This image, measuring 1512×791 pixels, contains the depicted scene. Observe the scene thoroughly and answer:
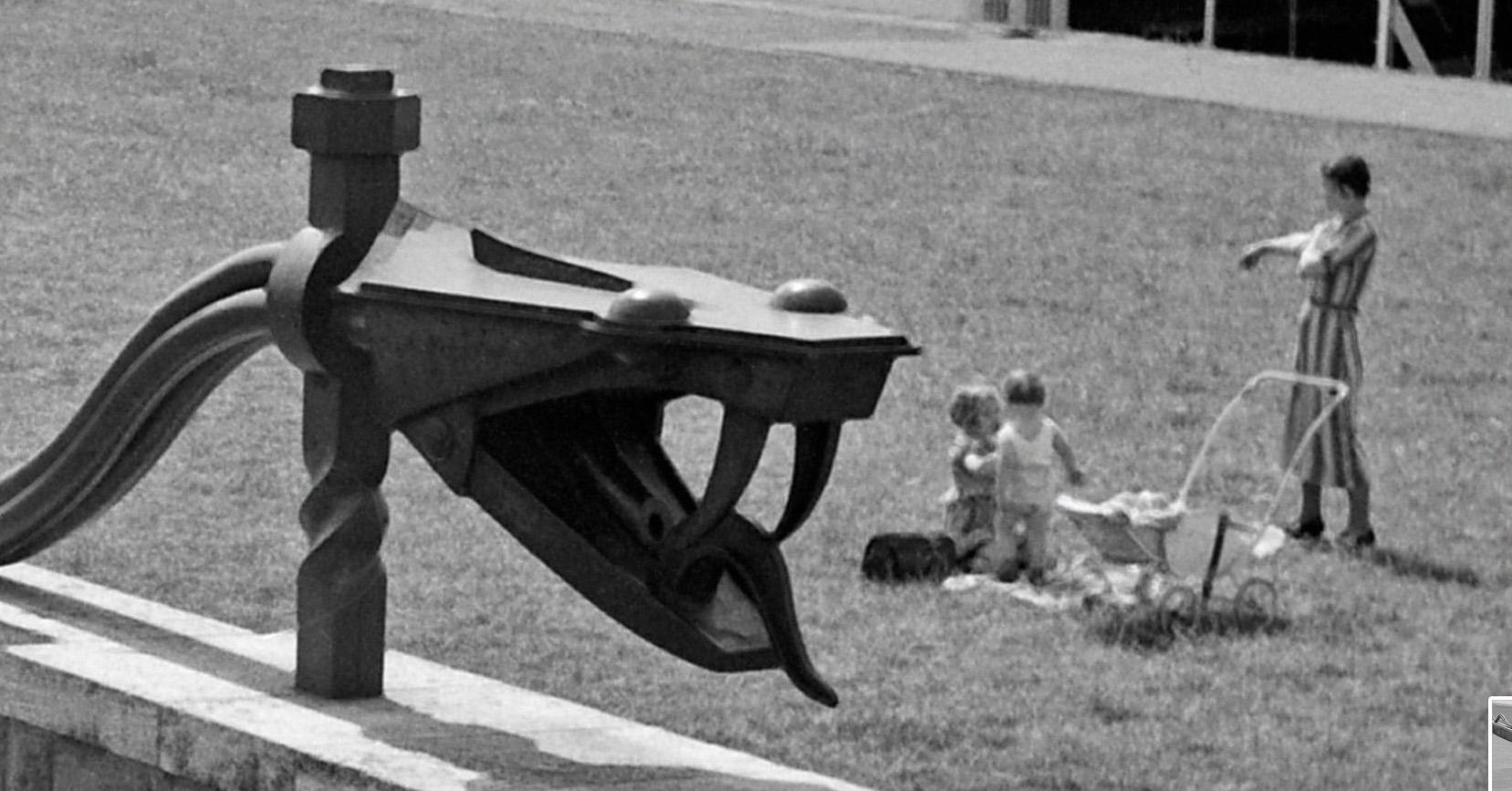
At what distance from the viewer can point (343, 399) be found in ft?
19.7

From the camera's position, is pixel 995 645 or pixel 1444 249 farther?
pixel 1444 249

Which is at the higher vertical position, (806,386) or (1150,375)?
(806,386)

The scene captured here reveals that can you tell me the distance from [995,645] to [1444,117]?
495 inches

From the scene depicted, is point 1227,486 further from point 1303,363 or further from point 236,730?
point 236,730

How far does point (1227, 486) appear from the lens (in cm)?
1164


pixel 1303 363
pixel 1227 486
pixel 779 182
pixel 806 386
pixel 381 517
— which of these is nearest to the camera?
pixel 806 386

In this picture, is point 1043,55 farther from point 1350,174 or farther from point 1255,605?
point 1255,605

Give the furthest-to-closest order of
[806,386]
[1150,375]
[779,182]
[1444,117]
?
[1444,117]
[779,182]
[1150,375]
[806,386]

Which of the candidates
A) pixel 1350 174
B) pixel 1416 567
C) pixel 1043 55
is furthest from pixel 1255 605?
pixel 1043 55

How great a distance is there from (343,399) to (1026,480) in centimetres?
415

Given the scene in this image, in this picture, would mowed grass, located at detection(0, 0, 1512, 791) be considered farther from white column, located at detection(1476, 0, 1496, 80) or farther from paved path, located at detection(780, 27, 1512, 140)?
white column, located at detection(1476, 0, 1496, 80)

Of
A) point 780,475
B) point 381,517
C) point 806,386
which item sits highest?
point 806,386

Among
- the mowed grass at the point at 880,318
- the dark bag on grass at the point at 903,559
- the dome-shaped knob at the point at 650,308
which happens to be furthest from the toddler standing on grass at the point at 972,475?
→ the dome-shaped knob at the point at 650,308

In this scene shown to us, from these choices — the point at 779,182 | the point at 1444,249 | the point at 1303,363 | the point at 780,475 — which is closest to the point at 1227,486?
the point at 1303,363
